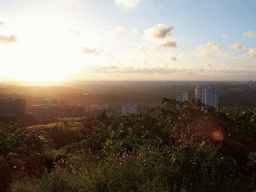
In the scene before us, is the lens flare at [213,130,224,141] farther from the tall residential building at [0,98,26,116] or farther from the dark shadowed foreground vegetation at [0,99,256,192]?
the tall residential building at [0,98,26,116]

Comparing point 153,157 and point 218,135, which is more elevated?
point 218,135

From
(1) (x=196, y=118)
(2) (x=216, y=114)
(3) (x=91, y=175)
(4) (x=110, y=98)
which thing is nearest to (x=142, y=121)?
(1) (x=196, y=118)

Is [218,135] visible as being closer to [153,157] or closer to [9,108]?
[153,157]

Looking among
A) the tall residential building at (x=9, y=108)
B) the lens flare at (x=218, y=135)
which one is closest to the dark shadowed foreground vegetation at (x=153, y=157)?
the lens flare at (x=218, y=135)

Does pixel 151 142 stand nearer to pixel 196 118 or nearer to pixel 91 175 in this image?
pixel 196 118

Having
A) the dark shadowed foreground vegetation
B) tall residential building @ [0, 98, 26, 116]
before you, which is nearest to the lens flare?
the dark shadowed foreground vegetation

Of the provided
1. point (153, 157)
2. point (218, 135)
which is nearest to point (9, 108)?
point (153, 157)

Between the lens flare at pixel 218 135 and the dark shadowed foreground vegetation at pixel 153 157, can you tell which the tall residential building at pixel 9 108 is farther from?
the lens flare at pixel 218 135

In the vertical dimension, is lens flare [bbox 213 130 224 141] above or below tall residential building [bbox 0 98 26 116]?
above

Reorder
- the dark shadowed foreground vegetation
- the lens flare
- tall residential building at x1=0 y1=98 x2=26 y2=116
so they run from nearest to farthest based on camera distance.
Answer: the dark shadowed foreground vegetation → the lens flare → tall residential building at x1=0 y1=98 x2=26 y2=116
